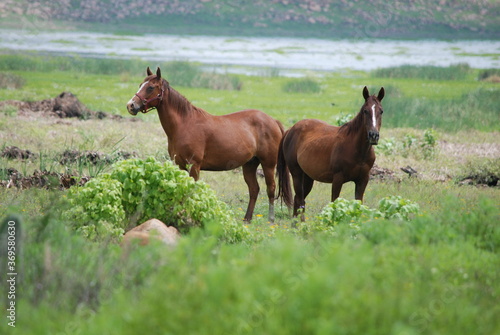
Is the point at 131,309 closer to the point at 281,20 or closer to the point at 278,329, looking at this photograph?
the point at 278,329

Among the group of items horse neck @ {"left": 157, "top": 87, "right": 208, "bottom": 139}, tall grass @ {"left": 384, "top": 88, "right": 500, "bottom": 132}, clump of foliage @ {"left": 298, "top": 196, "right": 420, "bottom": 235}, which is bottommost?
tall grass @ {"left": 384, "top": 88, "right": 500, "bottom": 132}

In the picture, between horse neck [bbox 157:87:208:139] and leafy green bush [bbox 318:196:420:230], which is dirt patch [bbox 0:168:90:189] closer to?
horse neck [bbox 157:87:208:139]

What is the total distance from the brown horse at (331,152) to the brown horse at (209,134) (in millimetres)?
364

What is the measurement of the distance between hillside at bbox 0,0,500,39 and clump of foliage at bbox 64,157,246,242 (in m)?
72.1

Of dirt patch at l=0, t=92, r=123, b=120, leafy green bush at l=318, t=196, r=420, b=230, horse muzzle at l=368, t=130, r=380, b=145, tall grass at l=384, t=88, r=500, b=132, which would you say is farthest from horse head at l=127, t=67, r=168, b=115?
tall grass at l=384, t=88, r=500, b=132

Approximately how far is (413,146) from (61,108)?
37.3 feet

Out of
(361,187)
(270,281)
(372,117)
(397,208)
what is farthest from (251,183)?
(270,281)

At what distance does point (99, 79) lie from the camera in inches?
1410

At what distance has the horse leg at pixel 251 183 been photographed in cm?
1136

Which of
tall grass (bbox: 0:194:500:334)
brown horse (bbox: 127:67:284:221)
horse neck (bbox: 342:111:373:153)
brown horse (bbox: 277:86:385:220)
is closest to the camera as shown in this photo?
tall grass (bbox: 0:194:500:334)

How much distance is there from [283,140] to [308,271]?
7.55 meters

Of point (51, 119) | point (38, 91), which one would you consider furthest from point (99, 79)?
point (51, 119)

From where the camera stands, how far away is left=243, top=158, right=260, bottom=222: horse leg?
11359mm

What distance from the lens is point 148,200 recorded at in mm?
8305
